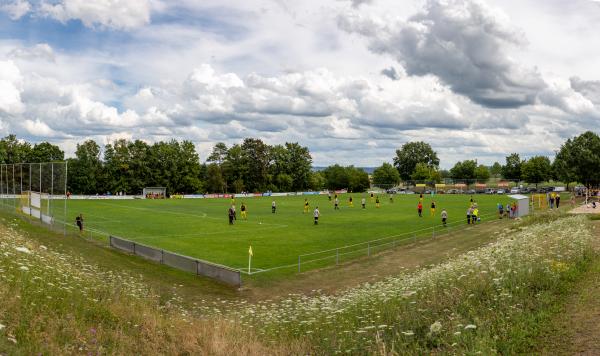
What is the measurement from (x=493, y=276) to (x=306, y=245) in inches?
819

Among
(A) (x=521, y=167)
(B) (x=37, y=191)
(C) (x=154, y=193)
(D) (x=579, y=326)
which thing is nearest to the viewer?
(D) (x=579, y=326)

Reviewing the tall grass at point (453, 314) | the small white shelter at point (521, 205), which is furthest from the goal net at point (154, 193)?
the tall grass at point (453, 314)

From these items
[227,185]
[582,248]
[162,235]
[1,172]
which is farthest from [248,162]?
[582,248]

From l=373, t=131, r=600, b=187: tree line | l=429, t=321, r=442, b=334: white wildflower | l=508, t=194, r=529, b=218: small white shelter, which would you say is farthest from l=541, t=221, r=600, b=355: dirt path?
l=373, t=131, r=600, b=187: tree line

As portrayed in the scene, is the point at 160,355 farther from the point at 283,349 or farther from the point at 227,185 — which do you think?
the point at 227,185

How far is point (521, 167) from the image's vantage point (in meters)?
160

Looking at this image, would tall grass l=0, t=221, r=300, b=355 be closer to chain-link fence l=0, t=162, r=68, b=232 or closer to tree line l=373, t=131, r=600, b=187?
chain-link fence l=0, t=162, r=68, b=232

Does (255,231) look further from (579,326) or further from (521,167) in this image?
(521,167)

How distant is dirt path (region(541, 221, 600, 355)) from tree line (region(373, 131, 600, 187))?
82148mm

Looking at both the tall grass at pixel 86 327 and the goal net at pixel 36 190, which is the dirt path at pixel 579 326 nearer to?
the tall grass at pixel 86 327

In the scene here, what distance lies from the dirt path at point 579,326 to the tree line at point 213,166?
8227 centimetres

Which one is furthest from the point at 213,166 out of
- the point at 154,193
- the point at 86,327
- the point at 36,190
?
the point at 86,327

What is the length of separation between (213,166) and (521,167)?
103 meters

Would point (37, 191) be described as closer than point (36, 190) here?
Yes
